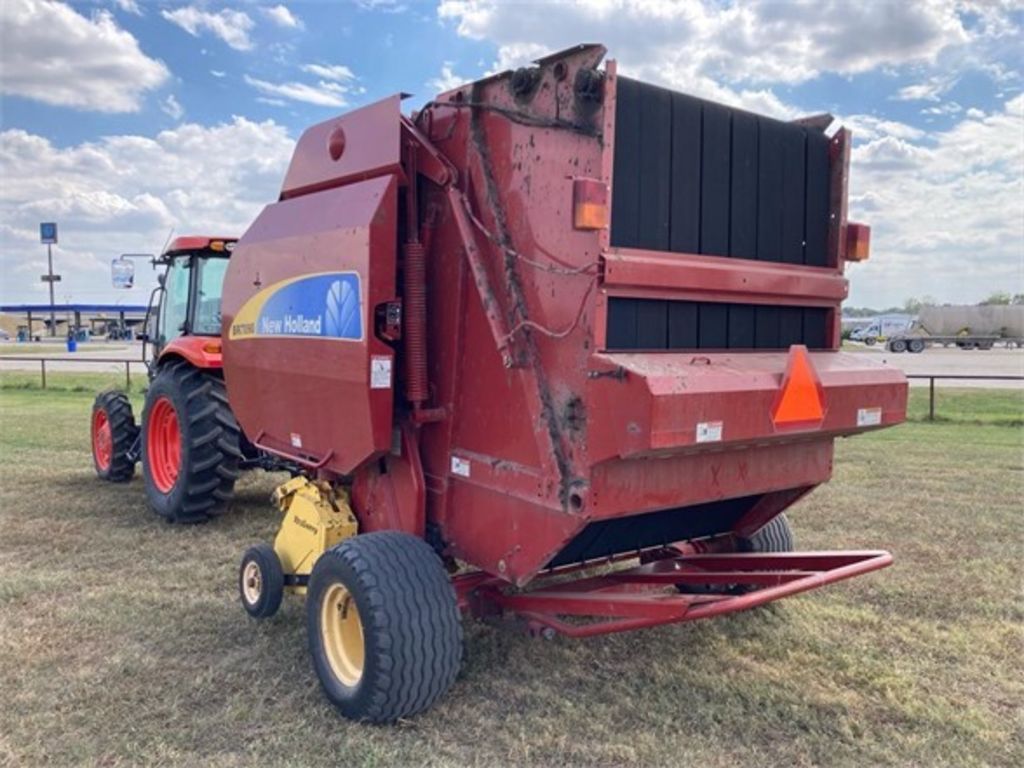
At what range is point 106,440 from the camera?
7.93 metres

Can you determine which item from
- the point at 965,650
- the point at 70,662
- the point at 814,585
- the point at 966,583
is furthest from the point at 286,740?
the point at 966,583

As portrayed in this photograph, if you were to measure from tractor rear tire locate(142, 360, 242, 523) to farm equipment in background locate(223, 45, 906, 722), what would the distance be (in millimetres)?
2110

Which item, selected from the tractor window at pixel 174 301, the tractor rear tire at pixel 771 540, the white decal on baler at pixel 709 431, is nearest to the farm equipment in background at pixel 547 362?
the white decal on baler at pixel 709 431

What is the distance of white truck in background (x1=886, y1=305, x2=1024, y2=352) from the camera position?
43062mm

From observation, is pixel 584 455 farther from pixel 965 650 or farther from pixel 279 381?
pixel 965 650

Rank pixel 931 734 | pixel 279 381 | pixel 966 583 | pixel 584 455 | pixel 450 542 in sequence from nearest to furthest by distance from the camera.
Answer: pixel 584 455 < pixel 931 734 < pixel 450 542 < pixel 279 381 < pixel 966 583

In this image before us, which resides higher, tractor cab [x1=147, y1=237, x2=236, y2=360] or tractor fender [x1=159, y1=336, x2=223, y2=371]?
tractor cab [x1=147, y1=237, x2=236, y2=360]

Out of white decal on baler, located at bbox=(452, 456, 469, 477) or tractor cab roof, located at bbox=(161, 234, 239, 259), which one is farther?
tractor cab roof, located at bbox=(161, 234, 239, 259)

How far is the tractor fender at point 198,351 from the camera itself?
622cm

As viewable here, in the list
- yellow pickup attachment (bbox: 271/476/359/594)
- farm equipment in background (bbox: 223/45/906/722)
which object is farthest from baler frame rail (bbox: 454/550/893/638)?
yellow pickup attachment (bbox: 271/476/359/594)

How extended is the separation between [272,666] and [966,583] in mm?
3833

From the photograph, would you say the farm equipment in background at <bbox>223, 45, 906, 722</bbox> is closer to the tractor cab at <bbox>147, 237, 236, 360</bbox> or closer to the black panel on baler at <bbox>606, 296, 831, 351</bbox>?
the black panel on baler at <bbox>606, 296, 831, 351</bbox>

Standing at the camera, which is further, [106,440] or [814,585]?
[106,440]

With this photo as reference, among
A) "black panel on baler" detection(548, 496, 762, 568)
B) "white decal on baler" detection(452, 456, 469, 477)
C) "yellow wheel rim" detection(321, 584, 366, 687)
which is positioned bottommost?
"yellow wheel rim" detection(321, 584, 366, 687)
